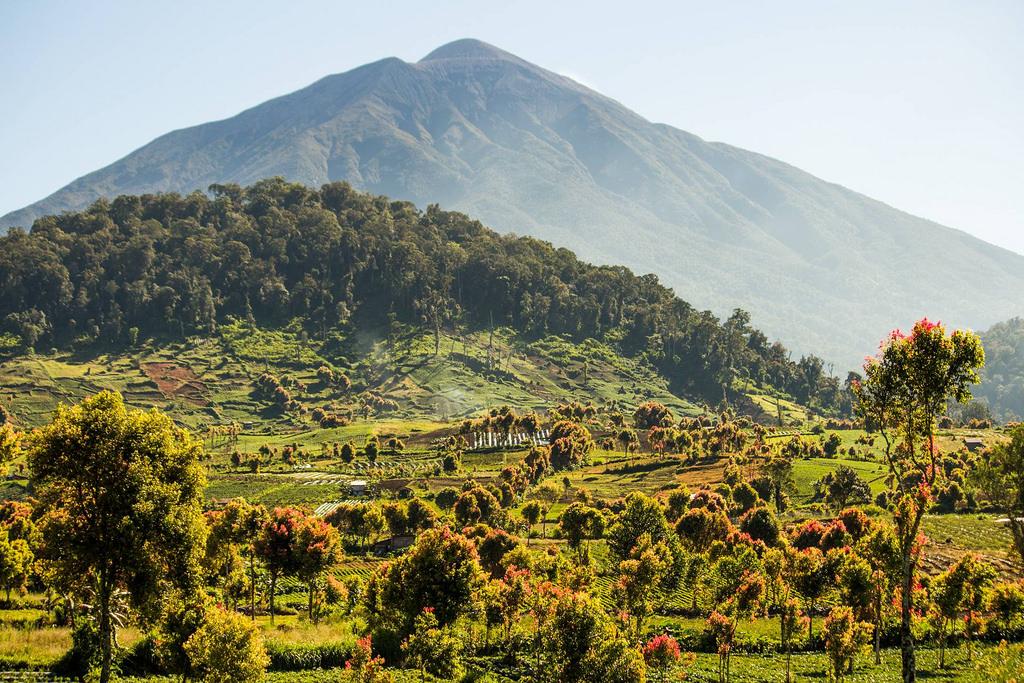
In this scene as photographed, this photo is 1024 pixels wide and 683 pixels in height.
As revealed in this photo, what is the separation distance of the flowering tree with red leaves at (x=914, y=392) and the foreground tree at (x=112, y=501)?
27254mm

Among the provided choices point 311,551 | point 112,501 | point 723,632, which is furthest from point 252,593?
point 723,632

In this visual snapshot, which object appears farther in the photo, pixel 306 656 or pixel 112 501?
pixel 306 656

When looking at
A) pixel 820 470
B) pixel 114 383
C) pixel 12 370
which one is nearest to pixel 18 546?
pixel 820 470

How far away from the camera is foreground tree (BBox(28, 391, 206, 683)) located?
26.2 m

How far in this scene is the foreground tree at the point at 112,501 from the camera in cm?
2617

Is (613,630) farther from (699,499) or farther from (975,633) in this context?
(699,499)

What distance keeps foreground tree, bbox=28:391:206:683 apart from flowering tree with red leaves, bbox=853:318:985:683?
89.4 ft

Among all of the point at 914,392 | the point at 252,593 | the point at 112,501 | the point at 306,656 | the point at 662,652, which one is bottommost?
the point at 306,656

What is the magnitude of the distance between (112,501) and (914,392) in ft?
103

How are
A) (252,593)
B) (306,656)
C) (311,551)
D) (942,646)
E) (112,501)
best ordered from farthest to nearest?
(311,551) → (252,593) → (942,646) → (306,656) → (112,501)

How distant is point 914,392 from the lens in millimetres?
28047

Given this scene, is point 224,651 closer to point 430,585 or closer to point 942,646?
point 430,585

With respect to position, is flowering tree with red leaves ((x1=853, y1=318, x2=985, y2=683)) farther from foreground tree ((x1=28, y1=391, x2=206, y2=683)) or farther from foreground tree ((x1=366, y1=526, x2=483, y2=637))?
foreground tree ((x1=28, y1=391, x2=206, y2=683))

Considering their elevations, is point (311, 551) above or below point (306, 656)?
above
